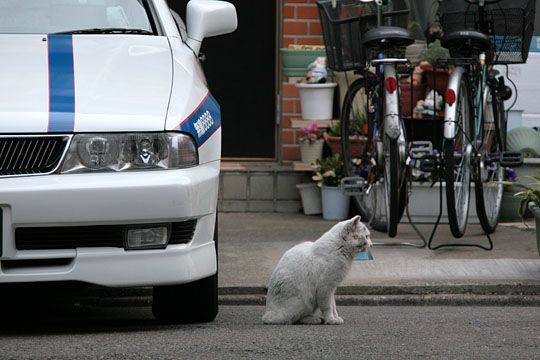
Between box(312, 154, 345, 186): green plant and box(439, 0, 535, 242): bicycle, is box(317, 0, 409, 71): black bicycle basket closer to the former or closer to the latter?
box(439, 0, 535, 242): bicycle

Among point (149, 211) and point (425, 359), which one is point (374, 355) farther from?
point (149, 211)

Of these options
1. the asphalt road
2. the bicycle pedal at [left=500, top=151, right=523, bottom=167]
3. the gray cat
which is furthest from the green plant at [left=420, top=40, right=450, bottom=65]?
the gray cat

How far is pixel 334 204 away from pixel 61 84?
433cm

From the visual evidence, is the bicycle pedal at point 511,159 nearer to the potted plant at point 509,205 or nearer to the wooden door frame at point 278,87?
the potted plant at point 509,205

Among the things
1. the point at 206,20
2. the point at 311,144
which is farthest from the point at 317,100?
the point at 206,20

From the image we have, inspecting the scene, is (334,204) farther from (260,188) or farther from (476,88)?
(476,88)

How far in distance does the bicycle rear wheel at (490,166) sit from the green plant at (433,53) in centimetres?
88

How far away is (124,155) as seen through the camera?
4723 millimetres

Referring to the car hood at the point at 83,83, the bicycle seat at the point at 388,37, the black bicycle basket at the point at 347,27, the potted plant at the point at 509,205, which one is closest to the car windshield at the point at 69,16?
the car hood at the point at 83,83

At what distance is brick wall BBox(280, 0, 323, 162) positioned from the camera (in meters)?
9.54

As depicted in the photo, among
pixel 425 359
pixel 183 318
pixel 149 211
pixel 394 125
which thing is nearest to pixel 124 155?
pixel 149 211

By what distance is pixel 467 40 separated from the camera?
24.1 feet

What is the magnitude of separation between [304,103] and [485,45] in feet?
7.02

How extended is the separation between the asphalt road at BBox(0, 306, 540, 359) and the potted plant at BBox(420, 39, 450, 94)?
320cm
